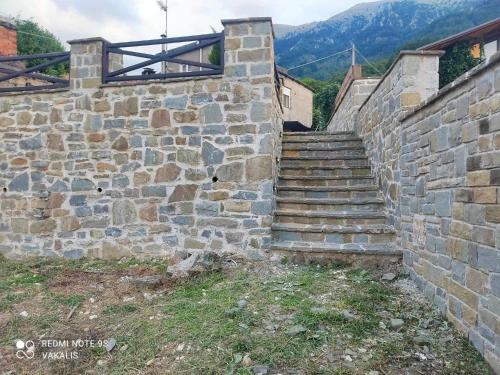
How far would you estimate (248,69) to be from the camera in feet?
16.3

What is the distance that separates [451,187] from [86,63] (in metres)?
5.33

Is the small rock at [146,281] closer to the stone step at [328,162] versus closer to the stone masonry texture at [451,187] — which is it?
the stone step at [328,162]

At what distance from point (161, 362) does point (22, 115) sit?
16.2 feet

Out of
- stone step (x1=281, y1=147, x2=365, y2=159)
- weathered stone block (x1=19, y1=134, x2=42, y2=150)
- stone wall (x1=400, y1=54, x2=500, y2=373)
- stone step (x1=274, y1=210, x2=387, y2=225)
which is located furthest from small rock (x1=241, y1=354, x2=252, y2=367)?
weathered stone block (x1=19, y1=134, x2=42, y2=150)

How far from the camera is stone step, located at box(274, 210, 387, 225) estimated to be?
4.99 meters

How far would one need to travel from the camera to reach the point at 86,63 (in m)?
5.46

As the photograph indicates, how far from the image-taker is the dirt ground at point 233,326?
262cm

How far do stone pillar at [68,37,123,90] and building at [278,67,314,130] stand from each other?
919cm

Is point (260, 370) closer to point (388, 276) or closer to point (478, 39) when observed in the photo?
point (388, 276)

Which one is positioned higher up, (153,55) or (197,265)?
(153,55)

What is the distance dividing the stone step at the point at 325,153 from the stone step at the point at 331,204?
1176 mm

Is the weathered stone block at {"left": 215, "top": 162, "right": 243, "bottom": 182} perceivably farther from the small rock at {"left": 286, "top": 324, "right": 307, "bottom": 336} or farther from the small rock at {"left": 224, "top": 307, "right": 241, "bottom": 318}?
the small rock at {"left": 286, "top": 324, "right": 307, "bottom": 336}

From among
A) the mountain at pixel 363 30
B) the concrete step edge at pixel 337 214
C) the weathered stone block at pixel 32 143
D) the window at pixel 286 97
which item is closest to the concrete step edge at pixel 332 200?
the concrete step edge at pixel 337 214

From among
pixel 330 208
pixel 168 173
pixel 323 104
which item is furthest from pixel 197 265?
pixel 323 104
